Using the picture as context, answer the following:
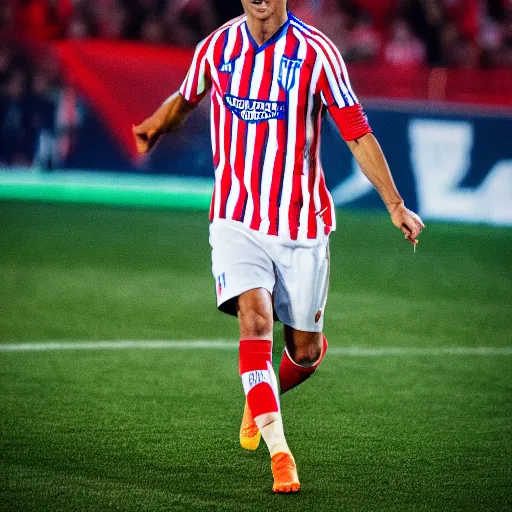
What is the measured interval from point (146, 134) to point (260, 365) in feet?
4.16

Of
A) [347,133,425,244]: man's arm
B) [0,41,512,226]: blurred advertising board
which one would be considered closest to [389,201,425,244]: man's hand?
[347,133,425,244]: man's arm

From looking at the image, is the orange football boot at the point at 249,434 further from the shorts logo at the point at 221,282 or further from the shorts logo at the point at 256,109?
the shorts logo at the point at 256,109

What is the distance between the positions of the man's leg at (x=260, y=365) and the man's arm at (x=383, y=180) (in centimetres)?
65

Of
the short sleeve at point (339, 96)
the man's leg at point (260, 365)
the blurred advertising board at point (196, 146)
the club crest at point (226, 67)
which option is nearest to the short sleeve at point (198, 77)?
the club crest at point (226, 67)

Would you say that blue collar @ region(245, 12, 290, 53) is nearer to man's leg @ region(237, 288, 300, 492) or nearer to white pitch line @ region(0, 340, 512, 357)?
man's leg @ region(237, 288, 300, 492)

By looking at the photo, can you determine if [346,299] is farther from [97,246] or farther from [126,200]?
[126,200]

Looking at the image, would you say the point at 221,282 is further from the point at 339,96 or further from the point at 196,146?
the point at 196,146

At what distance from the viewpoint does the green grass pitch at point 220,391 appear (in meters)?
4.61

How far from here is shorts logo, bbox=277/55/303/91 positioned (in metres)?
4.85

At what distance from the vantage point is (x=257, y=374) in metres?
4.71

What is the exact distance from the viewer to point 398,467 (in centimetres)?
496

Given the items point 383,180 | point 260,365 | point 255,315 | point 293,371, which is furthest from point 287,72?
point 293,371

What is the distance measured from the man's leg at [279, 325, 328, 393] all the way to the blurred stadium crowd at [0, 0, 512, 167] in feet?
29.4

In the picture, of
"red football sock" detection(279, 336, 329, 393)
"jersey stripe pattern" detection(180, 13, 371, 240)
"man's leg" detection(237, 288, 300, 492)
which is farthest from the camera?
"red football sock" detection(279, 336, 329, 393)
